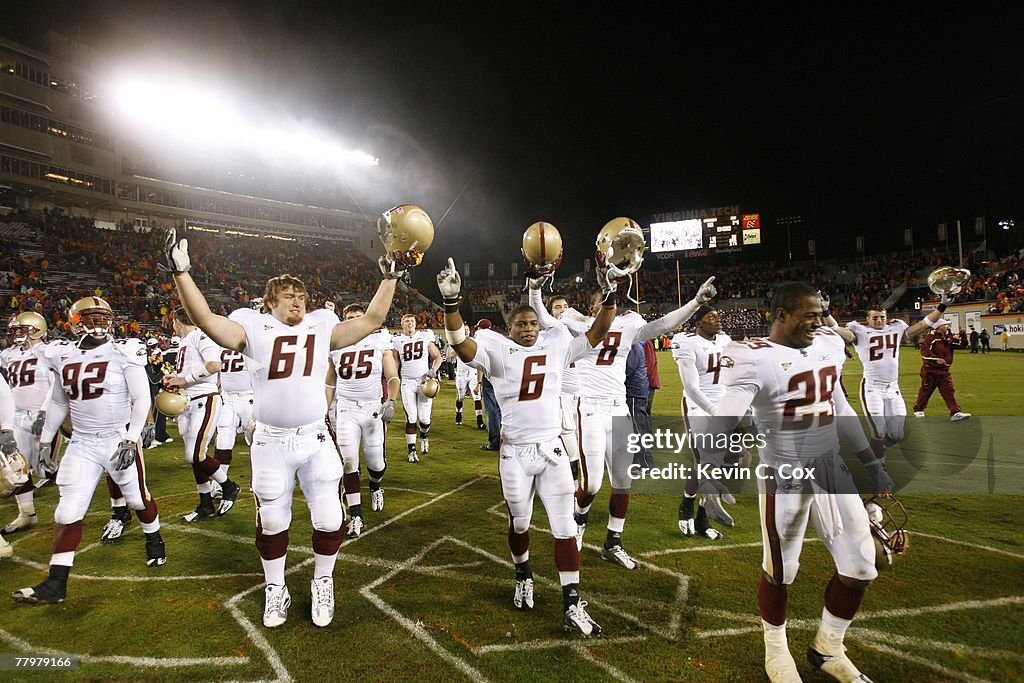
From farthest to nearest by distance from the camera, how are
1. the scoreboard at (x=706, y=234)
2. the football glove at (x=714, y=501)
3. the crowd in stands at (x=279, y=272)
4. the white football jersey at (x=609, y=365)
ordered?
A: the scoreboard at (x=706, y=234), the crowd in stands at (x=279, y=272), the football glove at (x=714, y=501), the white football jersey at (x=609, y=365)

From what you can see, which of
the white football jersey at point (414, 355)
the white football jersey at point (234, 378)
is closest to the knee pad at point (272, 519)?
the white football jersey at point (234, 378)

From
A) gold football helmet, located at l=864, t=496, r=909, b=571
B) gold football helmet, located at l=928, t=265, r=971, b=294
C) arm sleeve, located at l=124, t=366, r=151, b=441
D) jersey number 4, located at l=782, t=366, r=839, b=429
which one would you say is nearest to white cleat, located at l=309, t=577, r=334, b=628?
arm sleeve, located at l=124, t=366, r=151, b=441

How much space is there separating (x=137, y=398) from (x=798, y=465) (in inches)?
226

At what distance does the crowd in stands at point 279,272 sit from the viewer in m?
27.2

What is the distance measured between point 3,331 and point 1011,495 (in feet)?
101

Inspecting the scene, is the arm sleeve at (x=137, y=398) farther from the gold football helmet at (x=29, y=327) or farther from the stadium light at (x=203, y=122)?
the stadium light at (x=203, y=122)

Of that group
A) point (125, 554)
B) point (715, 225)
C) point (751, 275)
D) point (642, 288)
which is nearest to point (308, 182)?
point (642, 288)

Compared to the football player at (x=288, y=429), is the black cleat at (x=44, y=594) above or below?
below

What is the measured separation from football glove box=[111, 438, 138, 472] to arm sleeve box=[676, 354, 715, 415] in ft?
18.3

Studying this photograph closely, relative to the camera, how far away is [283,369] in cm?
426

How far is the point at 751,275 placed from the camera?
49.2 meters

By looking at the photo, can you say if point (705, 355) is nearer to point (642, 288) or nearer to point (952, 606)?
point (952, 606)

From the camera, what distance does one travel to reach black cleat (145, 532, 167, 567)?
5.45m

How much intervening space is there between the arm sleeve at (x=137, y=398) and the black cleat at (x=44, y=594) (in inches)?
52.2
